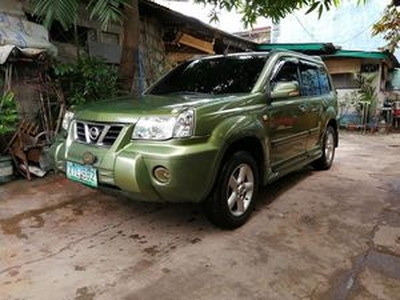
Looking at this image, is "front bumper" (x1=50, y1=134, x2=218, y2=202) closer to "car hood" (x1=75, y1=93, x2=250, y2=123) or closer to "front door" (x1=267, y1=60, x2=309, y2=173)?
"car hood" (x1=75, y1=93, x2=250, y2=123)

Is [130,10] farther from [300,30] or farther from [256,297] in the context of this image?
[300,30]

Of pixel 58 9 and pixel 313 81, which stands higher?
pixel 58 9

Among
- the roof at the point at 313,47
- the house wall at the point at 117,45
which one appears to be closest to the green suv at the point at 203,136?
the house wall at the point at 117,45

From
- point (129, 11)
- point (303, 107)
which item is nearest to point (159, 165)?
point (303, 107)

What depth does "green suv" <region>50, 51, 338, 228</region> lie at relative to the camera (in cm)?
290

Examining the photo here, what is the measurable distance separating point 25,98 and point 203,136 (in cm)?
379

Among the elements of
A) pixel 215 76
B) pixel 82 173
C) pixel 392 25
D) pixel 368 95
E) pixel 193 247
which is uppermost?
pixel 392 25

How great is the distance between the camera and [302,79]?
15.6ft

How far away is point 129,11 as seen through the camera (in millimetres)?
5859

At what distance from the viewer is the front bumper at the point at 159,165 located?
2844 mm

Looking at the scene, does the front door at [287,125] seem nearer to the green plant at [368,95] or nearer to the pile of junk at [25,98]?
the pile of junk at [25,98]

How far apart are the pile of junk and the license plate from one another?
1812 mm

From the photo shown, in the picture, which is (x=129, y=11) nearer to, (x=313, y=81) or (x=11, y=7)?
(x=11, y=7)

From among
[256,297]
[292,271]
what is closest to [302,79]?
[292,271]
